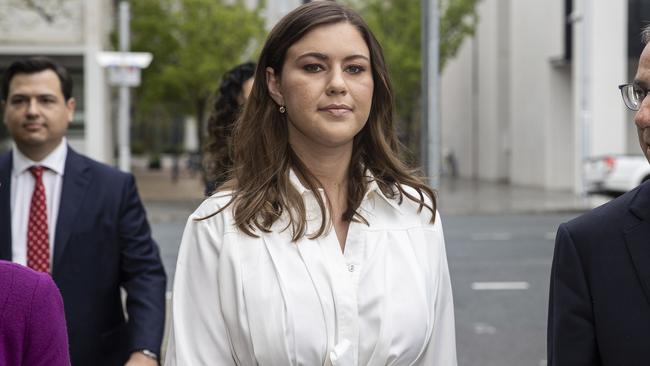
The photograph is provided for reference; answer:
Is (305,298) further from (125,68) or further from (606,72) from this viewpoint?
(606,72)

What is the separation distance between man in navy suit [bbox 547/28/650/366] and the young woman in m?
0.38

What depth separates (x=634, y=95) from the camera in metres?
2.27

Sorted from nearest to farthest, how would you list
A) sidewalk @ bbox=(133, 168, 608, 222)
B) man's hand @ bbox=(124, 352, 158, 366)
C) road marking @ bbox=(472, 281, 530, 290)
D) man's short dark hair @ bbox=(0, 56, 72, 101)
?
man's hand @ bbox=(124, 352, 158, 366), man's short dark hair @ bbox=(0, 56, 72, 101), road marking @ bbox=(472, 281, 530, 290), sidewalk @ bbox=(133, 168, 608, 222)

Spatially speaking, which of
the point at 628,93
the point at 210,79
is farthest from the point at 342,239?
the point at 210,79

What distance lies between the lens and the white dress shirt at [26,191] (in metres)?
3.73

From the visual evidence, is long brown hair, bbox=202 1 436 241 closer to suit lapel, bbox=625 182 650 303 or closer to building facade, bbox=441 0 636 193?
suit lapel, bbox=625 182 650 303

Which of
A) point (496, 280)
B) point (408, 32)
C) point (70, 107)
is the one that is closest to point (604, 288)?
point (70, 107)

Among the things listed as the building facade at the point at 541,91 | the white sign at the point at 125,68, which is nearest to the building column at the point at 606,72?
the building facade at the point at 541,91

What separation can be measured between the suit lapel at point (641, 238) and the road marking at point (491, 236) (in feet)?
47.2

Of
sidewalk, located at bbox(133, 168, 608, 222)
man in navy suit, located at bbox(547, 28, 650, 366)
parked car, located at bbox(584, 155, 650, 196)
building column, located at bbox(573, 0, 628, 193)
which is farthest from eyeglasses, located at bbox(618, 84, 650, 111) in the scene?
building column, located at bbox(573, 0, 628, 193)

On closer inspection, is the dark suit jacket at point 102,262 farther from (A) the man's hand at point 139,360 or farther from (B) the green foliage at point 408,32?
(B) the green foliage at point 408,32

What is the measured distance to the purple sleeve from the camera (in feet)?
6.56

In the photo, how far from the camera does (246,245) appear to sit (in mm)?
2500

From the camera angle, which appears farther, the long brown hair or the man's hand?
the man's hand
